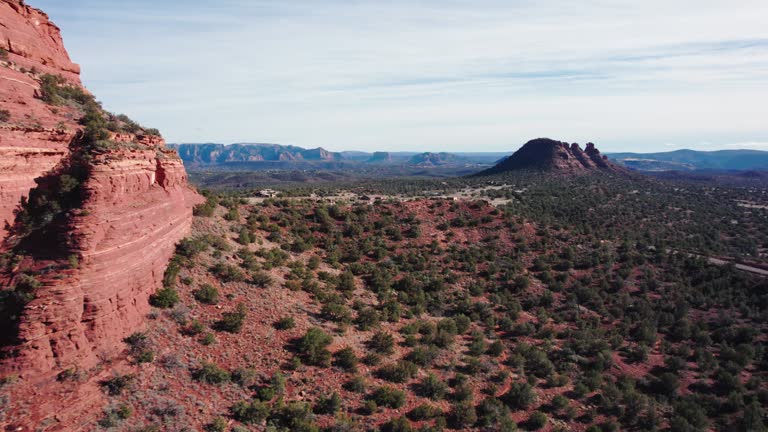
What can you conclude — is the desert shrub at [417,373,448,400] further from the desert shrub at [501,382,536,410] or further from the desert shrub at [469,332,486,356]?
the desert shrub at [469,332,486,356]

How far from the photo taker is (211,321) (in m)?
18.3

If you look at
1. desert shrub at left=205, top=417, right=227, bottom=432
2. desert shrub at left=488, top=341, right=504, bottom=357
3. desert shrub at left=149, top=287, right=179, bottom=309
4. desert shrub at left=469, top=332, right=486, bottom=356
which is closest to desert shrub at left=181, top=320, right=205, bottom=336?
desert shrub at left=149, top=287, right=179, bottom=309

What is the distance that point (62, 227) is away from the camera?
14.5 meters

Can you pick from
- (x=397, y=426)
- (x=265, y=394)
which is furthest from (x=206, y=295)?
(x=397, y=426)

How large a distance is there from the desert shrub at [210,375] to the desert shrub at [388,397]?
21.0 ft

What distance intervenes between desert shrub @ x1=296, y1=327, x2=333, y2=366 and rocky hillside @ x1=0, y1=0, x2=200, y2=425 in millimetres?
7097

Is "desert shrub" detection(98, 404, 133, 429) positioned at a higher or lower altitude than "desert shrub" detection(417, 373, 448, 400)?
Result: higher

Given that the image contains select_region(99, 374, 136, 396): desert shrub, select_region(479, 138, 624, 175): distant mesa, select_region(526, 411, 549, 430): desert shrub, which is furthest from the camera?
select_region(479, 138, 624, 175): distant mesa

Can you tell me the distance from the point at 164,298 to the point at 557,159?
122 m

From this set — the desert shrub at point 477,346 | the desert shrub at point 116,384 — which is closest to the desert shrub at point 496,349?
the desert shrub at point 477,346

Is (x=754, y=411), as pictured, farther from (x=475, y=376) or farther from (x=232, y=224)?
(x=232, y=224)

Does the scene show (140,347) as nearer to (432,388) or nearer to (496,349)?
(432,388)

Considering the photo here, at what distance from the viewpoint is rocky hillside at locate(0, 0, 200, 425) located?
12828 mm

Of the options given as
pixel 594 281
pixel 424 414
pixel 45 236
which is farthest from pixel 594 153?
pixel 45 236
